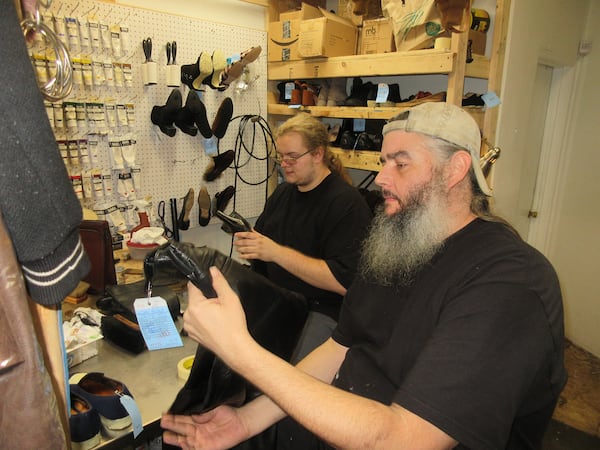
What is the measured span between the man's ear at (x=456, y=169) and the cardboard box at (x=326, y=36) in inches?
73.9

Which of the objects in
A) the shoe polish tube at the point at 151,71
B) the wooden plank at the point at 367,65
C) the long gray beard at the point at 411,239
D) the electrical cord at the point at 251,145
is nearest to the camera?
the long gray beard at the point at 411,239

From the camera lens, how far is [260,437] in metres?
1.28

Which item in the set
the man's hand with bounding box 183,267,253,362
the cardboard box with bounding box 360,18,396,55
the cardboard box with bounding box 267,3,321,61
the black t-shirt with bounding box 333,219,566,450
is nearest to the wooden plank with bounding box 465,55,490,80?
the cardboard box with bounding box 360,18,396,55

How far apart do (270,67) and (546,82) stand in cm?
208

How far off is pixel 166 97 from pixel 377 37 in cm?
141

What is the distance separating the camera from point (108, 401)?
3.32ft

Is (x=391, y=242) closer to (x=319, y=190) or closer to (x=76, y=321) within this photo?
(x=319, y=190)

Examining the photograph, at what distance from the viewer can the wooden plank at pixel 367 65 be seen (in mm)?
2262

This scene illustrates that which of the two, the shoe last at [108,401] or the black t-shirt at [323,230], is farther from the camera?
A: the black t-shirt at [323,230]

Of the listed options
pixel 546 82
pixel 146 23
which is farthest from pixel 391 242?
pixel 546 82

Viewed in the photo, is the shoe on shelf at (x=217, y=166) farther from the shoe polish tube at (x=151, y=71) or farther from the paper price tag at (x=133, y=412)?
the paper price tag at (x=133, y=412)

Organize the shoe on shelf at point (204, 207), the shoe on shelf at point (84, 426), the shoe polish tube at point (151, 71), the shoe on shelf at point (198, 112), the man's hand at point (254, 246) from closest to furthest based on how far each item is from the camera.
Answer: the shoe on shelf at point (84, 426), the man's hand at point (254, 246), the shoe polish tube at point (151, 71), the shoe on shelf at point (198, 112), the shoe on shelf at point (204, 207)

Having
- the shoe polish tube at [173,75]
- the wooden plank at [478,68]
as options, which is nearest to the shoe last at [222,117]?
the shoe polish tube at [173,75]

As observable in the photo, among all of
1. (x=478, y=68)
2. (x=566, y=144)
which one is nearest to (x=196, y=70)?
(x=478, y=68)
